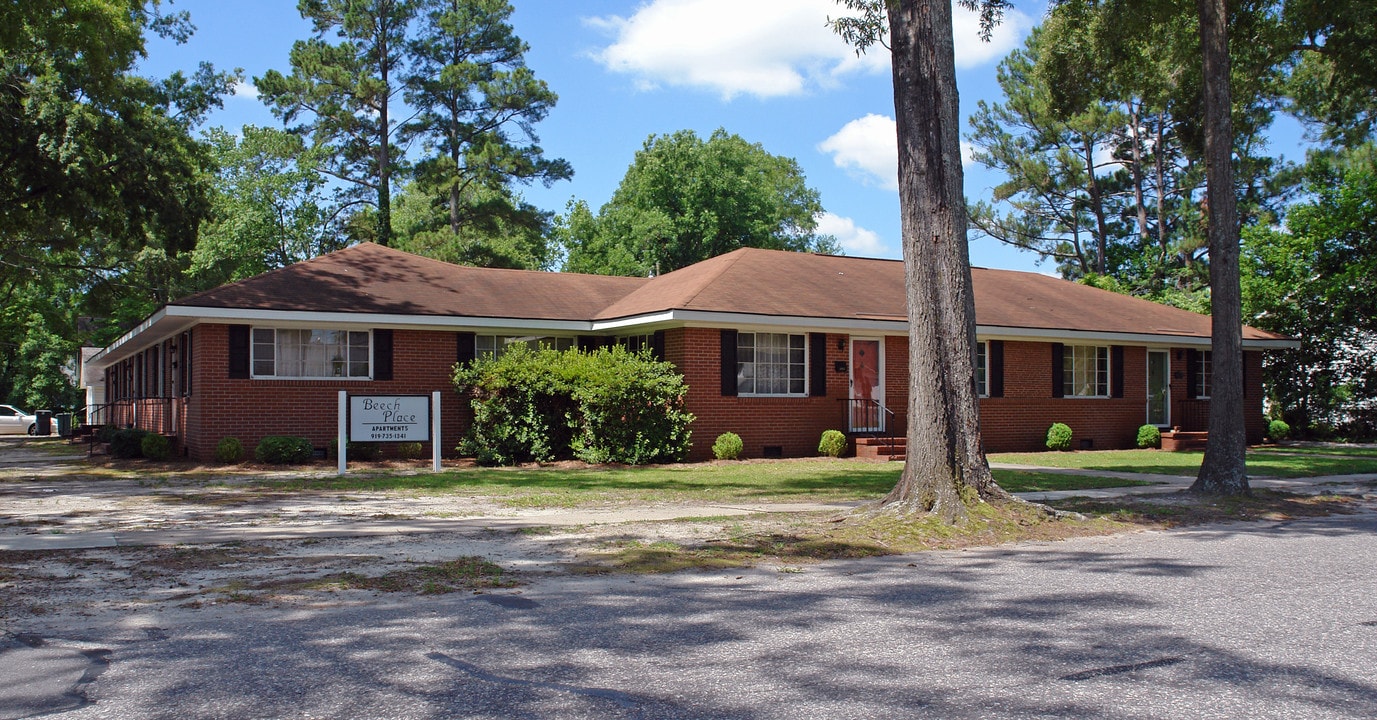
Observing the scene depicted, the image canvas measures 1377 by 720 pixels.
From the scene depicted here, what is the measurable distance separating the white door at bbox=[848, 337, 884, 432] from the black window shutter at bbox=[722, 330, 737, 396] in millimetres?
2914

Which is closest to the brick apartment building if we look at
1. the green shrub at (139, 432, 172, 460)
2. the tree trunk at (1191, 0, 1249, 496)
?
the green shrub at (139, 432, 172, 460)

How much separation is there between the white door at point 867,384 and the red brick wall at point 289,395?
8132 mm

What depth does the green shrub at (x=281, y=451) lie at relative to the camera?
18.1m

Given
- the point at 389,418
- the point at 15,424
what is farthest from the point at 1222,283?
the point at 15,424

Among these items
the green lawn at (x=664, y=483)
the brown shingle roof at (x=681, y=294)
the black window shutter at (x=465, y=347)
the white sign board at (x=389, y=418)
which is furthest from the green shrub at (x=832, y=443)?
the white sign board at (x=389, y=418)

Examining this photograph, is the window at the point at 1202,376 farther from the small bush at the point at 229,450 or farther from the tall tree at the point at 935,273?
the small bush at the point at 229,450

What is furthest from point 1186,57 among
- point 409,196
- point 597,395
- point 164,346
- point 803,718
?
point 409,196

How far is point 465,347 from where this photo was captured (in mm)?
20625

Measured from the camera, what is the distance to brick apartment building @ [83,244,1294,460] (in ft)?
62.2

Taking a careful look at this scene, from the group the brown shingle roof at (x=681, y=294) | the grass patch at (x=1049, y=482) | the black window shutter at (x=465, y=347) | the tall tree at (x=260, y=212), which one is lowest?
the grass patch at (x=1049, y=482)

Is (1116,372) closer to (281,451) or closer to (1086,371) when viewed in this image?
(1086,371)

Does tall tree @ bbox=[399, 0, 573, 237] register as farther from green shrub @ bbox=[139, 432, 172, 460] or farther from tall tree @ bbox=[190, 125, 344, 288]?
green shrub @ bbox=[139, 432, 172, 460]

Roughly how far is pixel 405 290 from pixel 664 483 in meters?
8.76

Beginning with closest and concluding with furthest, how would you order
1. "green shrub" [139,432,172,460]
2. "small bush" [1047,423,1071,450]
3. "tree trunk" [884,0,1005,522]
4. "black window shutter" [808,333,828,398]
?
"tree trunk" [884,0,1005,522]
"green shrub" [139,432,172,460]
"black window shutter" [808,333,828,398]
"small bush" [1047,423,1071,450]
